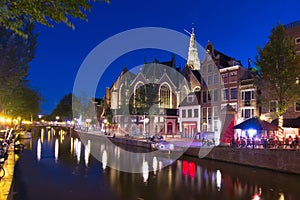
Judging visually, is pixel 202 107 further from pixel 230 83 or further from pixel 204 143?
pixel 204 143

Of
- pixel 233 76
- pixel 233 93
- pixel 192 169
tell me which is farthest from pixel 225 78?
pixel 192 169

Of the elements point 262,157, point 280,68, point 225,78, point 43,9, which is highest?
point 225,78

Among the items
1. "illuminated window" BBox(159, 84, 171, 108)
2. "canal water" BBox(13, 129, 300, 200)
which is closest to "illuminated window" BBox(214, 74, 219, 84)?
"canal water" BBox(13, 129, 300, 200)

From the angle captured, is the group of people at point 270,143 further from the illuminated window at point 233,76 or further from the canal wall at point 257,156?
the illuminated window at point 233,76

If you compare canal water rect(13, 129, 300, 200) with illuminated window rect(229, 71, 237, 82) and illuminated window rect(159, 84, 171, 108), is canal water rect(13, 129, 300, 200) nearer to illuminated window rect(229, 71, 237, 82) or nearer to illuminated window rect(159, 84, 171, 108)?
illuminated window rect(229, 71, 237, 82)

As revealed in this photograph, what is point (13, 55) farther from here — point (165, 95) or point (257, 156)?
point (165, 95)

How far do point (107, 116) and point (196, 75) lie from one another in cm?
2869

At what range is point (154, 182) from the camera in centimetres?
2064

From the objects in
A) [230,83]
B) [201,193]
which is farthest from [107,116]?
[201,193]

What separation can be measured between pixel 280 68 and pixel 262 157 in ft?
32.8

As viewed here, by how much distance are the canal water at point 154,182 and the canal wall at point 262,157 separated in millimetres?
725

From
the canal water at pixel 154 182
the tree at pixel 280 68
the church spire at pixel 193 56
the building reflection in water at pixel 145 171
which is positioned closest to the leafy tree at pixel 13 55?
the canal water at pixel 154 182

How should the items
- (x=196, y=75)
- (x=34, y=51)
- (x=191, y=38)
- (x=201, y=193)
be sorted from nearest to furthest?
(x=201, y=193) < (x=34, y=51) < (x=196, y=75) < (x=191, y=38)

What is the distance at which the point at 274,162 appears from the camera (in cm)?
2397
